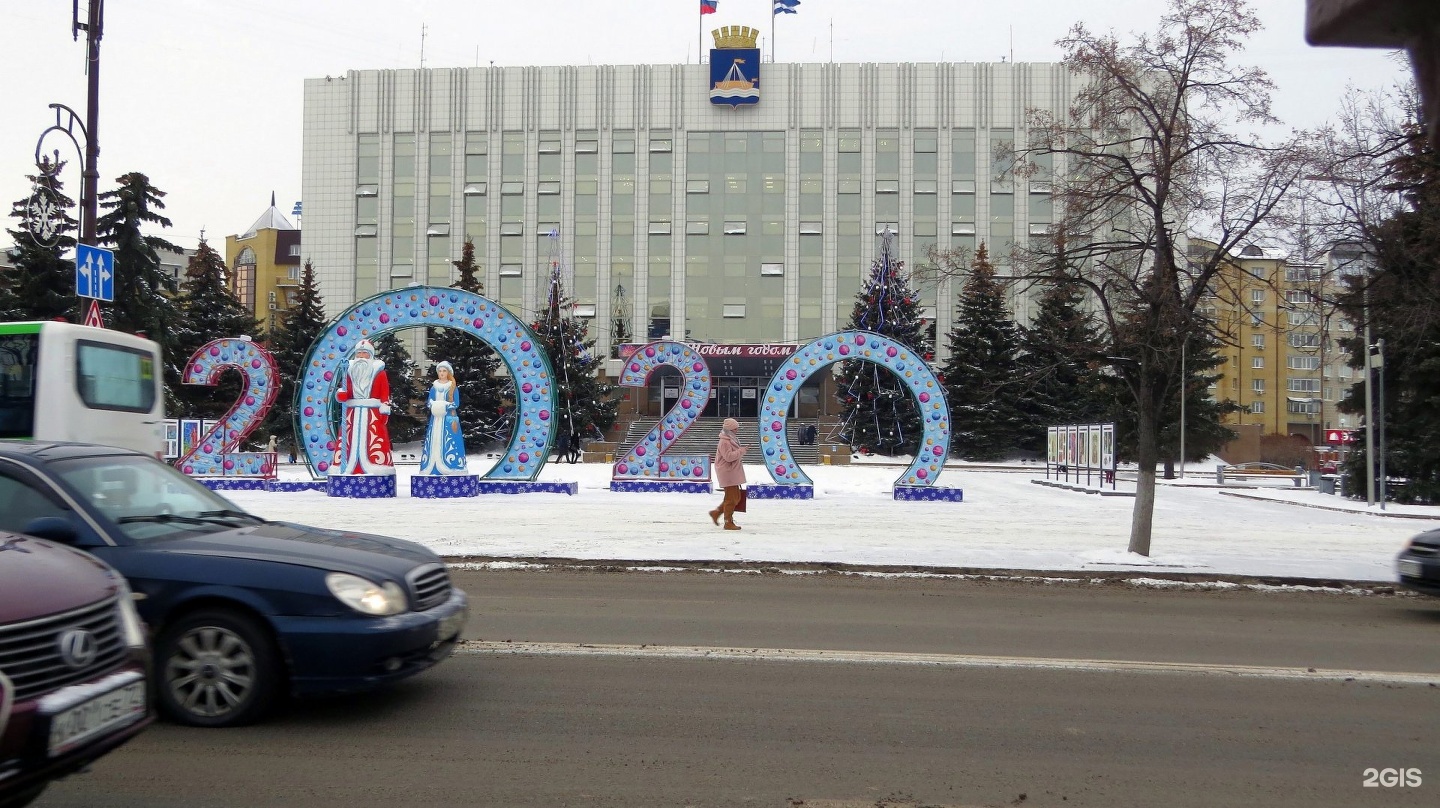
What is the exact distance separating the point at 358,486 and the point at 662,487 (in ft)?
23.4

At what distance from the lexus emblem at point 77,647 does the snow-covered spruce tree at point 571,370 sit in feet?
144

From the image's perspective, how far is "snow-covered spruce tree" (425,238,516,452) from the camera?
178 ft

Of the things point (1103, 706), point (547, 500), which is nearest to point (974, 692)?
point (1103, 706)

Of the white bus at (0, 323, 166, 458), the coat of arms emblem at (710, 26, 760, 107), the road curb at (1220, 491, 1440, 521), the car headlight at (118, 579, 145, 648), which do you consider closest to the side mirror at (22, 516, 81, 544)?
the car headlight at (118, 579, 145, 648)

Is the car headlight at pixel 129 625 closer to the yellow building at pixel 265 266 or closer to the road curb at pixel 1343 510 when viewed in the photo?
the road curb at pixel 1343 510

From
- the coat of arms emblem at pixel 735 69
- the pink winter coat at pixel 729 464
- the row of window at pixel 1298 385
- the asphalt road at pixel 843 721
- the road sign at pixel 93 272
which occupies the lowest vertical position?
the asphalt road at pixel 843 721

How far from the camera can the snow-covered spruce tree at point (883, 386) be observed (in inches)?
2098

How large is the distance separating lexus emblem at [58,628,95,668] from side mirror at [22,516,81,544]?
4.30ft

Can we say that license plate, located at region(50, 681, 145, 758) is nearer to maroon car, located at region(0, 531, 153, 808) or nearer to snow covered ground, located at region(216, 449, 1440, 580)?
maroon car, located at region(0, 531, 153, 808)

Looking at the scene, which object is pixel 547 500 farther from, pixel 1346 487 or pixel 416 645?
pixel 1346 487

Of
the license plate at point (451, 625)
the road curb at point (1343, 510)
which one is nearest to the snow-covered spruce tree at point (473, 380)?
the road curb at point (1343, 510)

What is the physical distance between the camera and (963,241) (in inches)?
2511

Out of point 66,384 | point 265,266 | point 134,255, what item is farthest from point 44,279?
point 265,266

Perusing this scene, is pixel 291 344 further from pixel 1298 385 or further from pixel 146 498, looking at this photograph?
pixel 1298 385
